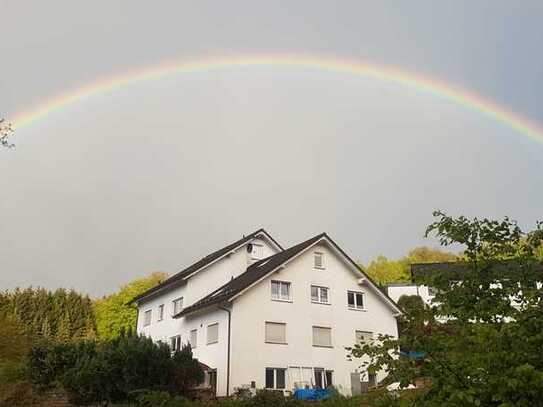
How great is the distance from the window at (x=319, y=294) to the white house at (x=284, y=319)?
65mm

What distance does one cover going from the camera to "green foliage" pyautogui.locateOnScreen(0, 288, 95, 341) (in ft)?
194

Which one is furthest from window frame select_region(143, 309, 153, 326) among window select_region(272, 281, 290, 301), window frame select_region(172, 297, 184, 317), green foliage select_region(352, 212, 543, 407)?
green foliage select_region(352, 212, 543, 407)

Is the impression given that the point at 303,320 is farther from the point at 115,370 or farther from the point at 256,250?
the point at 115,370

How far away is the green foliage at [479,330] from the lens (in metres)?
5.02

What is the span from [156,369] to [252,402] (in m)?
4.67

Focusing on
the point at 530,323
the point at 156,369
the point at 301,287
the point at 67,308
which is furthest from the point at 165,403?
the point at 67,308

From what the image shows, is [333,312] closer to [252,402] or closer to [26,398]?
[252,402]

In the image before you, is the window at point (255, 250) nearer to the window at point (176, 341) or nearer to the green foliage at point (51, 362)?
the window at point (176, 341)

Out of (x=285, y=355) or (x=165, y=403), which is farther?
(x=285, y=355)

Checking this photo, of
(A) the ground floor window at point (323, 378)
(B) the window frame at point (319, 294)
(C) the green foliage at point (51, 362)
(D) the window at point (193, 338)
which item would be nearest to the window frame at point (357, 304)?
(B) the window frame at point (319, 294)

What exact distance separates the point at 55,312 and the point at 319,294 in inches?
1448

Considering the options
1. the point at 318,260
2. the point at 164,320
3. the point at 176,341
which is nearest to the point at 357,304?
the point at 318,260

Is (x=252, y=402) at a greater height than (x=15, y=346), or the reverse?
(x=15, y=346)

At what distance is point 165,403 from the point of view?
2139cm
